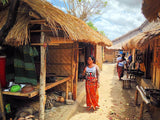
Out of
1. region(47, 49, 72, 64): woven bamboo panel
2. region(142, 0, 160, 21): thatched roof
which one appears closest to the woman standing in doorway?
region(47, 49, 72, 64): woven bamboo panel

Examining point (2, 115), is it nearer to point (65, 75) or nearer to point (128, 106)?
point (65, 75)

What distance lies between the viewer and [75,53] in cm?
484

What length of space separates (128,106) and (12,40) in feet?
14.9

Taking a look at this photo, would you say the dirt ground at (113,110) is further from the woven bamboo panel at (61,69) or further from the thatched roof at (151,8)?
the thatched roof at (151,8)

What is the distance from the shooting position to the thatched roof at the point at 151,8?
2784mm

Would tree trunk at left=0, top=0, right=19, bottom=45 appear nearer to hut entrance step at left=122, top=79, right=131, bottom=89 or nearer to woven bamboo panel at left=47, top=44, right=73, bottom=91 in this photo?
woven bamboo panel at left=47, top=44, right=73, bottom=91

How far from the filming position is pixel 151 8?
3035 millimetres

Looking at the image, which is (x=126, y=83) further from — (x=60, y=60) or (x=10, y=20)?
(x=10, y=20)

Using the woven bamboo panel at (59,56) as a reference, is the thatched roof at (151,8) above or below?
above

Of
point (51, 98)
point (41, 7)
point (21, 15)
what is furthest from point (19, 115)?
point (41, 7)

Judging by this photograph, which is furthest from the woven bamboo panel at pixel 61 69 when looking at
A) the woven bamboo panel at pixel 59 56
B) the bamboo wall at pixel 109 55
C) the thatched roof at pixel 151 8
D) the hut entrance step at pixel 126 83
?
the bamboo wall at pixel 109 55

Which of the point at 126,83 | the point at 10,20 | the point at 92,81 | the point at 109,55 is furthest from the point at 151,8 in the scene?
the point at 109,55

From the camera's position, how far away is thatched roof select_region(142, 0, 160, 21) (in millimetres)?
2784

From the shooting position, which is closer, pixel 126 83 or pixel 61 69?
pixel 61 69
